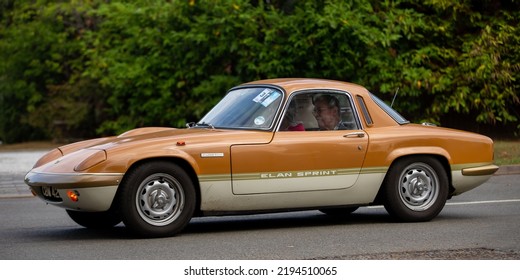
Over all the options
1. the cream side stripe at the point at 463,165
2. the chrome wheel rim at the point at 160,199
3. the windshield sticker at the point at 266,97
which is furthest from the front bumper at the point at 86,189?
the cream side stripe at the point at 463,165

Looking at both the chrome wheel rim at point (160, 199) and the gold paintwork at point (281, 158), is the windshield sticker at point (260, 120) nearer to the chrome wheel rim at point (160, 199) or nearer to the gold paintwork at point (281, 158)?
the gold paintwork at point (281, 158)

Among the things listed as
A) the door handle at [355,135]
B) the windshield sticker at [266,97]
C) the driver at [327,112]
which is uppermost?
the windshield sticker at [266,97]

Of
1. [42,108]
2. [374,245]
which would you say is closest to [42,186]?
[374,245]

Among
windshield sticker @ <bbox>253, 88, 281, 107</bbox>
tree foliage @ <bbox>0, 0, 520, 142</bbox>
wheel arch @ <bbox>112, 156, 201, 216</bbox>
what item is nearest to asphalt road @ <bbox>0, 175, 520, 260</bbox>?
wheel arch @ <bbox>112, 156, 201, 216</bbox>

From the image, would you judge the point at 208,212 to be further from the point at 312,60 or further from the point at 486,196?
the point at 312,60

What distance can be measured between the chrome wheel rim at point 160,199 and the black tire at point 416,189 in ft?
7.07

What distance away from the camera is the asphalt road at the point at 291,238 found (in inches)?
304

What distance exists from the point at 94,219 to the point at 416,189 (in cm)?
320

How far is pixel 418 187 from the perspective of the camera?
9.77 m

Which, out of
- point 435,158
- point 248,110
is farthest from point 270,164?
point 435,158

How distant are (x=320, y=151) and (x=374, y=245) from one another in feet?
4.45

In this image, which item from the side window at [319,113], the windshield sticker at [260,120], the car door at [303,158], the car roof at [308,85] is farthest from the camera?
the car roof at [308,85]

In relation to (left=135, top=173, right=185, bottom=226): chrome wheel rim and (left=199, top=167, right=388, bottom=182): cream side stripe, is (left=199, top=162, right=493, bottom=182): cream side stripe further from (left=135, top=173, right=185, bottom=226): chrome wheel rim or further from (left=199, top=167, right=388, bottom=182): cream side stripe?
(left=135, top=173, right=185, bottom=226): chrome wheel rim

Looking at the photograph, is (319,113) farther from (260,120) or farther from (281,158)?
(281,158)
